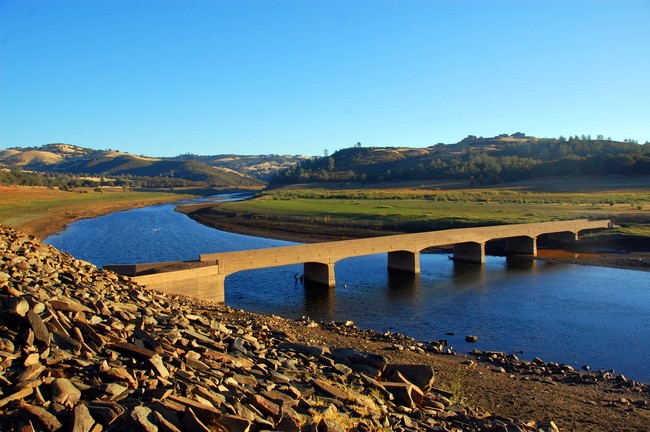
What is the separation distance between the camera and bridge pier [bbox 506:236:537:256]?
5406 cm

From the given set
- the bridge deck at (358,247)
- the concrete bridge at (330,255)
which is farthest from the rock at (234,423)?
the bridge deck at (358,247)

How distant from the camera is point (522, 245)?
180ft

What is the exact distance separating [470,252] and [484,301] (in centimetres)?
1631

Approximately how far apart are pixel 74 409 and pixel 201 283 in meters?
23.4

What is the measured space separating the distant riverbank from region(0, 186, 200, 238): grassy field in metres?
21.4

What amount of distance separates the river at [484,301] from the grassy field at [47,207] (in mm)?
24040

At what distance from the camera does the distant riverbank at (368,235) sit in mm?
49344

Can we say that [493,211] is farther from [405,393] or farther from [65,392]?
[65,392]

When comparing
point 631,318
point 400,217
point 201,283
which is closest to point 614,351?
point 631,318

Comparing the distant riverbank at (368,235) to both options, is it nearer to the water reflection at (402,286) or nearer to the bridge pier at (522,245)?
the bridge pier at (522,245)

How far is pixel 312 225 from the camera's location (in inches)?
2975

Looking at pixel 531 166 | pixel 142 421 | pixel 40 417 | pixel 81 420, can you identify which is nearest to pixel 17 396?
pixel 40 417

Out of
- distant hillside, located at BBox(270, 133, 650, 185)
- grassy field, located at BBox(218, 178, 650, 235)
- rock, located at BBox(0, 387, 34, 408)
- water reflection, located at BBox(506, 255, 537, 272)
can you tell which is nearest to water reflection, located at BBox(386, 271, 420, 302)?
water reflection, located at BBox(506, 255, 537, 272)

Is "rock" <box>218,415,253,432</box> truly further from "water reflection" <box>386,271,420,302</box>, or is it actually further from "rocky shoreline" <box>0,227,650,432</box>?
"water reflection" <box>386,271,420,302</box>
